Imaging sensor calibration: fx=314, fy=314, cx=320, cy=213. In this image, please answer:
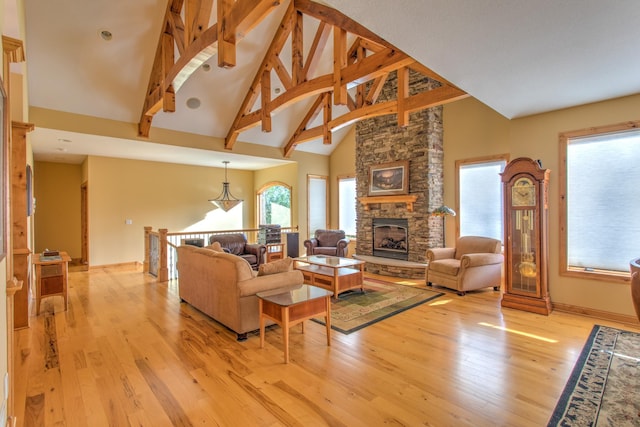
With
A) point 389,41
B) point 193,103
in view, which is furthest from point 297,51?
point 389,41

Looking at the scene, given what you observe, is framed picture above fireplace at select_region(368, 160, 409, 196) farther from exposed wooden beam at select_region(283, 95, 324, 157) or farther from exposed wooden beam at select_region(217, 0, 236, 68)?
exposed wooden beam at select_region(217, 0, 236, 68)

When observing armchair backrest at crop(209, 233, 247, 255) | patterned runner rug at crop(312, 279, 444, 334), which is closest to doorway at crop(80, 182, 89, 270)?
armchair backrest at crop(209, 233, 247, 255)

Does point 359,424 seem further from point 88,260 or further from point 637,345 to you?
point 88,260

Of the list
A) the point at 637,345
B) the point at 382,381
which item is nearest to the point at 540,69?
the point at 637,345

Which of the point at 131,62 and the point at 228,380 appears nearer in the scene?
the point at 228,380

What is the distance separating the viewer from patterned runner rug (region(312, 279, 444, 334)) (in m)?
3.91

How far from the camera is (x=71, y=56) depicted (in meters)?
4.68

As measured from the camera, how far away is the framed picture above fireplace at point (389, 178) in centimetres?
674

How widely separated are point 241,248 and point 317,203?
3.07m

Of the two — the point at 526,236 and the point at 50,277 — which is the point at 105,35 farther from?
the point at 526,236

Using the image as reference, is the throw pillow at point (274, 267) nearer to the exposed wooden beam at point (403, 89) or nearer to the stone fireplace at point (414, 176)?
the exposed wooden beam at point (403, 89)

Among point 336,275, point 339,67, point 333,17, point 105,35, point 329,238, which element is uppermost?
point 333,17

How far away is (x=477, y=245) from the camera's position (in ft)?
18.4

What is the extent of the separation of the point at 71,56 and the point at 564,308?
310 inches
